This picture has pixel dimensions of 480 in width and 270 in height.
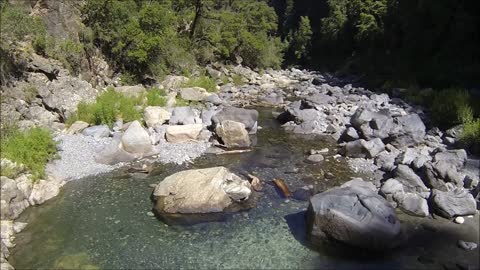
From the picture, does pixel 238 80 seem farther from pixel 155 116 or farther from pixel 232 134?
pixel 232 134

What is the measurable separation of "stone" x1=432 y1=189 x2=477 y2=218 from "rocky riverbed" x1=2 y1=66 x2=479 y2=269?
0.8 inches

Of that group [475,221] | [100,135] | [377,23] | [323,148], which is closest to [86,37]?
[100,135]

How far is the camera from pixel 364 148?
45.2ft

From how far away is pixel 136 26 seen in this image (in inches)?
878

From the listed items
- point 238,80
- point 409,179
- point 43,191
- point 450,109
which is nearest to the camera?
point 43,191

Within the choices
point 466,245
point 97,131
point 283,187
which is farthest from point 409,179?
point 97,131

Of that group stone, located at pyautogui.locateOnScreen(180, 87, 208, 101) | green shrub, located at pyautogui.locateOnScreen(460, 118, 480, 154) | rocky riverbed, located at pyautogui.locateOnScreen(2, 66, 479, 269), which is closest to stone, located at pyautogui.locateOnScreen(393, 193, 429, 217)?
rocky riverbed, located at pyautogui.locateOnScreen(2, 66, 479, 269)

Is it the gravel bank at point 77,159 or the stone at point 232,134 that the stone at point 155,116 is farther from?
the stone at point 232,134

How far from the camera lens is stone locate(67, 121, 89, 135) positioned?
15.2m

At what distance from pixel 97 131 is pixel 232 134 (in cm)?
496

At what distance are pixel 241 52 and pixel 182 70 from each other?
14251 millimetres

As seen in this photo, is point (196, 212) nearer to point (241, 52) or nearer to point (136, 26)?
point (136, 26)

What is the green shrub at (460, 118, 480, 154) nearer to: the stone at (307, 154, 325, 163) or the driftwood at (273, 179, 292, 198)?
the stone at (307, 154, 325, 163)

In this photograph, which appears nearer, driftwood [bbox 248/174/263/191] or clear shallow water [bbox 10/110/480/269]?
clear shallow water [bbox 10/110/480/269]
